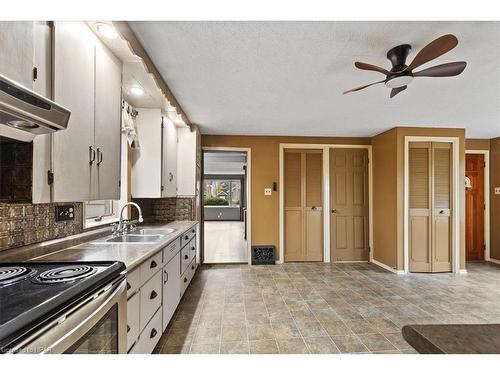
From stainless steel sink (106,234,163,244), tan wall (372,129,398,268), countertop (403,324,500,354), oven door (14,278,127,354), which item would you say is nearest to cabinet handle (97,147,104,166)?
oven door (14,278,127,354)

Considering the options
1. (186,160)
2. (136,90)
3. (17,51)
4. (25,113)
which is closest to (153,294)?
(25,113)

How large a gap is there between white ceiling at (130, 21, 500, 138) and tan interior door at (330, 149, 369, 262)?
0.93 m

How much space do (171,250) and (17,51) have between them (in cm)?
175

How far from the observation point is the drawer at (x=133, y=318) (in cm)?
143

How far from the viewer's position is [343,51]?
73.8 inches

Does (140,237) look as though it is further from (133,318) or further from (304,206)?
(304,206)

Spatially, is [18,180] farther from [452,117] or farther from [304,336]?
[452,117]

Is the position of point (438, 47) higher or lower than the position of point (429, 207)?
higher

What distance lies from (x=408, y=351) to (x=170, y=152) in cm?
338

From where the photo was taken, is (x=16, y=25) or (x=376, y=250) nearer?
(x=16, y=25)

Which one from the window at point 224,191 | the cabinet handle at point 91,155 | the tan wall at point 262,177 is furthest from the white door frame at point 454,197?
the window at point 224,191

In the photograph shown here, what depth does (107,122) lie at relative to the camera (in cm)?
175

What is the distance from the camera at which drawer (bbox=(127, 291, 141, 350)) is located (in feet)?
4.69
